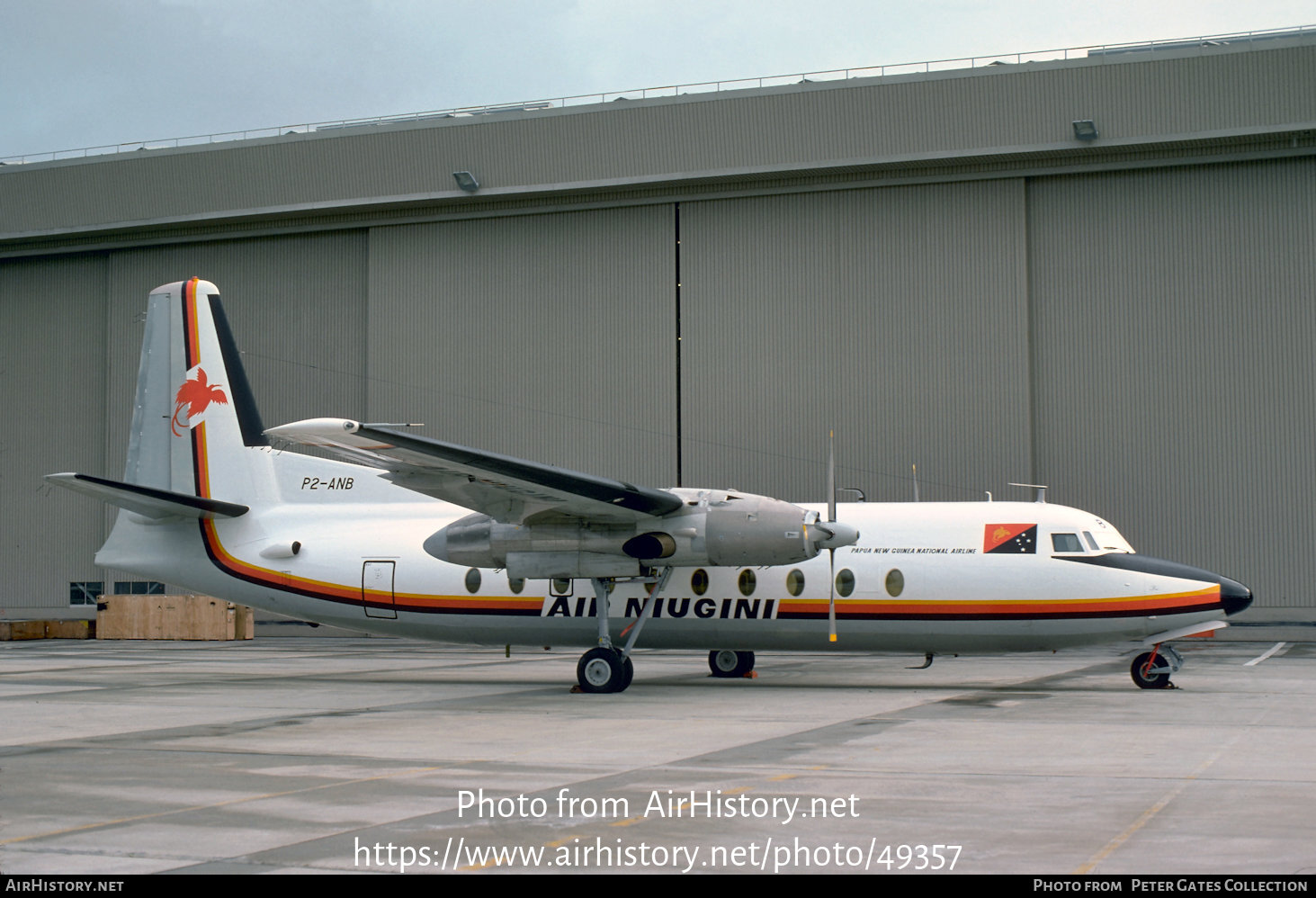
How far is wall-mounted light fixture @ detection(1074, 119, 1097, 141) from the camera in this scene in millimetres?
31984

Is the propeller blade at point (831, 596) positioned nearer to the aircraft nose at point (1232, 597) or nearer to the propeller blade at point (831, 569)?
the propeller blade at point (831, 569)

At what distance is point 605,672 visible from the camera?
1778 centimetres

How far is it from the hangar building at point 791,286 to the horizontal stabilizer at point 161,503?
55.3ft

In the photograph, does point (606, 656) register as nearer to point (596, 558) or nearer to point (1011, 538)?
point (596, 558)

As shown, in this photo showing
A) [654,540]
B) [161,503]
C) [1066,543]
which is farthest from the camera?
[161,503]

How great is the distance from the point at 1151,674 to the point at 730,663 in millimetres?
6683

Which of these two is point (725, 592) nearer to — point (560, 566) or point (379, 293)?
point (560, 566)

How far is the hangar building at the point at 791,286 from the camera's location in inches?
Result: 1259

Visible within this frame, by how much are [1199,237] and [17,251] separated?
38535 mm

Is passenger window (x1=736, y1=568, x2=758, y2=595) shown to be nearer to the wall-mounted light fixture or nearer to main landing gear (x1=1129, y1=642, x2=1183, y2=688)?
main landing gear (x1=1129, y1=642, x2=1183, y2=688)

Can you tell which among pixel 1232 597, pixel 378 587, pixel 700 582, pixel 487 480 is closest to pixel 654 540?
pixel 700 582

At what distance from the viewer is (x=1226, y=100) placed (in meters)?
31.5

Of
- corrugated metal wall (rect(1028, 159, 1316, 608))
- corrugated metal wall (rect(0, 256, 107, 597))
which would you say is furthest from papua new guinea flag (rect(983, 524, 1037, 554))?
corrugated metal wall (rect(0, 256, 107, 597))
